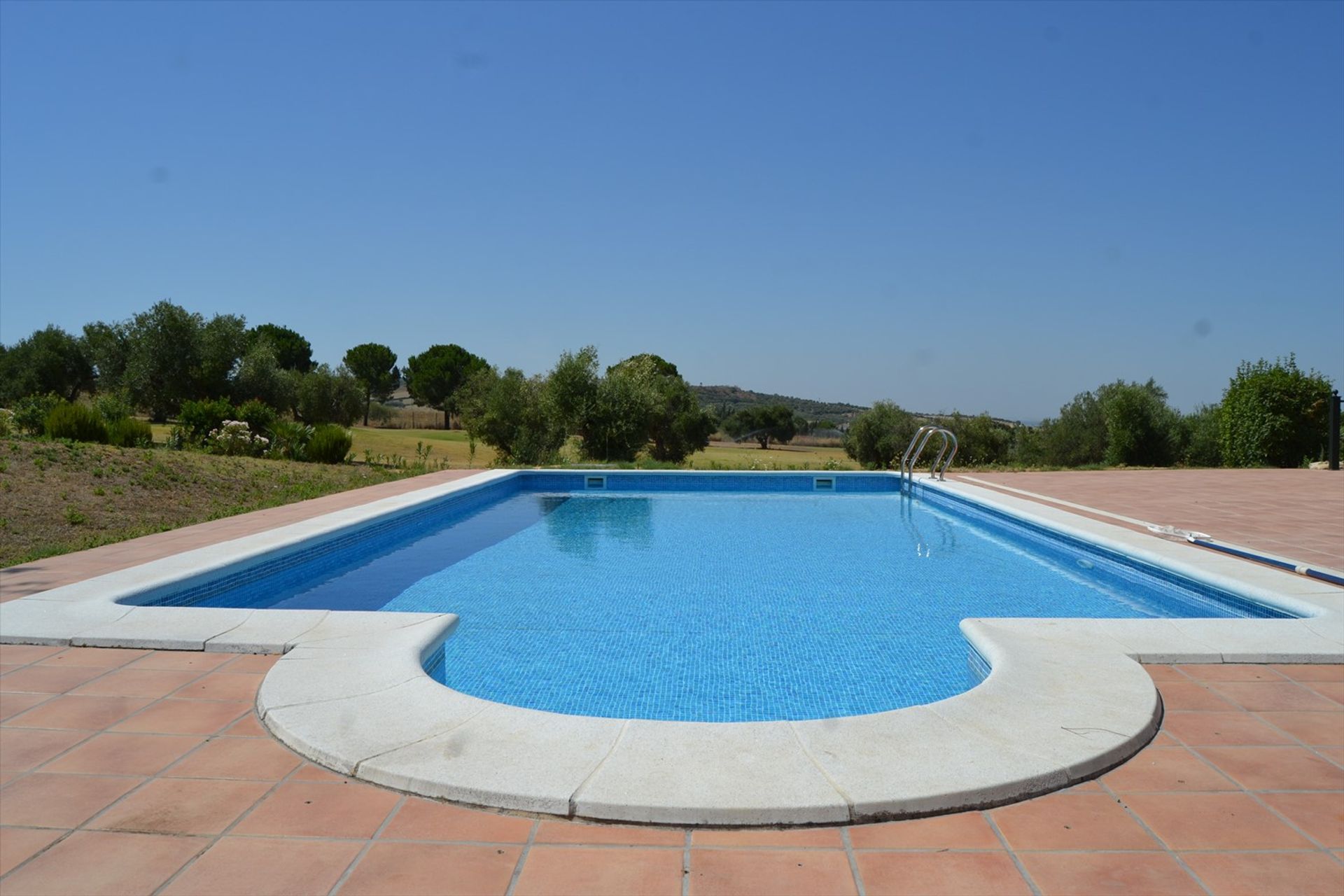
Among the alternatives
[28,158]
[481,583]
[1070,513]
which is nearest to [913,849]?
[481,583]

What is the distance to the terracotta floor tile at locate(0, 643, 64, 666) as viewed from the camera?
3289mm

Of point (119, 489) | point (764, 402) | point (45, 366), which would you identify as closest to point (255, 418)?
point (119, 489)

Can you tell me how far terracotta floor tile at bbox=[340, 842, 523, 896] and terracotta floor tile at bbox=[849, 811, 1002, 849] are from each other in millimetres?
850

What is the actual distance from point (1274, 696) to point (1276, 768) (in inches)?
29.7

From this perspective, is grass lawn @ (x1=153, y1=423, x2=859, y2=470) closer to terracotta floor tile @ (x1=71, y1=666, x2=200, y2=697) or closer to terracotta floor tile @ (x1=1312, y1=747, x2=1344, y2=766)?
terracotta floor tile @ (x1=71, y1=666, x2=200, y2=697)

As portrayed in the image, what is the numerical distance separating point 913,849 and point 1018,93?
16.1 m

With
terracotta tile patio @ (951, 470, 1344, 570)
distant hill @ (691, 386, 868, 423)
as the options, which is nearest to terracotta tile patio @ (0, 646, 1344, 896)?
terracotta tile patio @ (951, 470, 1344, 570)

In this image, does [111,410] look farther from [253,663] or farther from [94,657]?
[253,663]

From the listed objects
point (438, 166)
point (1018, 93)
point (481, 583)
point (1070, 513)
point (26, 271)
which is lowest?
point (481, 583)

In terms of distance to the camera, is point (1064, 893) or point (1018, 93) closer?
point (1064, 893)

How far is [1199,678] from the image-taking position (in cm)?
313

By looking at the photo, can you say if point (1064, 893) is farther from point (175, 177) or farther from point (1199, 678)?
point (175, 177)

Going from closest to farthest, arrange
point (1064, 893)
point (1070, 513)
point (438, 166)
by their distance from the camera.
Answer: point (1064, 893) < point (1070, 513) < point (438, 166)

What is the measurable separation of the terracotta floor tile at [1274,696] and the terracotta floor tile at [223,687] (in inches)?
142
